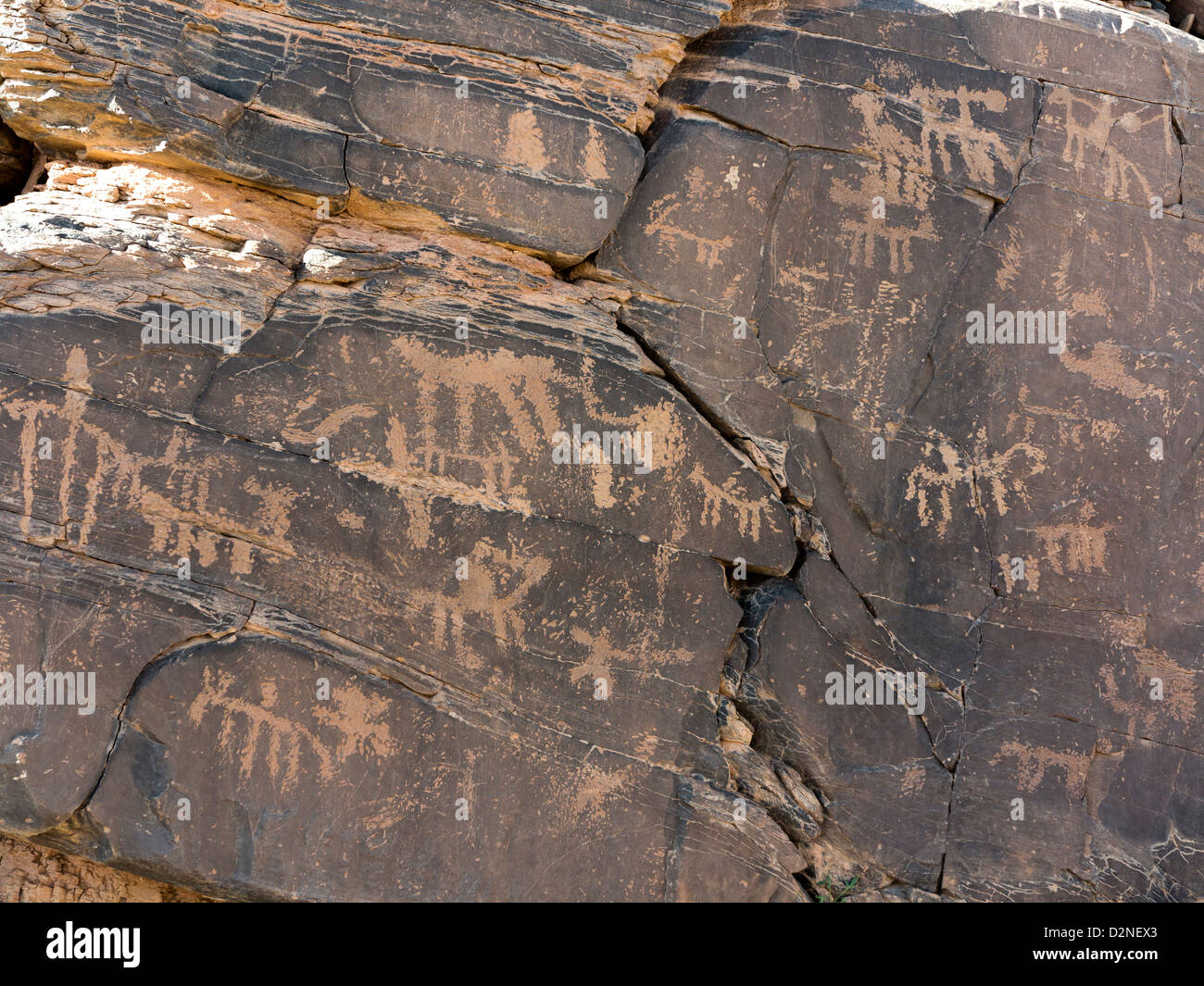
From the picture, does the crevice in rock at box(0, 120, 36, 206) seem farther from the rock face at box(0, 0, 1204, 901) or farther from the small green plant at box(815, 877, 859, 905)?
the small green plant at box(815, 877, 859, 905)

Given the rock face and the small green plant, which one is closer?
the rock face

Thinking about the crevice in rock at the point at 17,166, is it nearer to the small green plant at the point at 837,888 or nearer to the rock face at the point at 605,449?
the rock face at the point at 605,449

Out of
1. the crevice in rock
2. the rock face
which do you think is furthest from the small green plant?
the crevice in rock

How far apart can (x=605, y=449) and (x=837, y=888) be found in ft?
7.86

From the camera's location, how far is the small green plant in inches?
168

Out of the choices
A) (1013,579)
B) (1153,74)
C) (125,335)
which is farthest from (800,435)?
(125,335)

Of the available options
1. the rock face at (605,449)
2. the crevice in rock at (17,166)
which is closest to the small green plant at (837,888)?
the rock face at (605,449)

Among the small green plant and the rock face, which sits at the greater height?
the rock face

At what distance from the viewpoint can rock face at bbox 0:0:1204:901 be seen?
3.71 metres

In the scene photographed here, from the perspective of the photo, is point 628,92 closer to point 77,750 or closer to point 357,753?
point 357,753

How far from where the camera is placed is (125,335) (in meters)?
3.72

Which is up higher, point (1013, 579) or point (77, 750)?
point (1013, 579)

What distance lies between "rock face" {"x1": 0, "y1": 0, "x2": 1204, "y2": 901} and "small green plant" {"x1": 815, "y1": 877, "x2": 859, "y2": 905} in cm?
3

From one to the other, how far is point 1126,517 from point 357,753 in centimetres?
386
